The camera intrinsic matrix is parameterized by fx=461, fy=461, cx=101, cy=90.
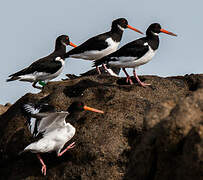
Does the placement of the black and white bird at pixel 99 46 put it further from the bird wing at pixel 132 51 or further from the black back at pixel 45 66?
the bird wing at pixel 132 51

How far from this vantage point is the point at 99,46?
524 inches

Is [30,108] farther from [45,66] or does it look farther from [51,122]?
[45,66]

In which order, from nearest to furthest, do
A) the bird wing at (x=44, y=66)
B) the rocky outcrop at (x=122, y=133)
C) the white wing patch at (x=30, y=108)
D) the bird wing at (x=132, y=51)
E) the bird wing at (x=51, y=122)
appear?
the rocky outcrop at (x=122, y=133) < the bird wing at (x=51, y=122) < the white wing patch at (x=30, y=108) < the bird wing at (x=132, y=51) < the bird wing at (x=44, y=66)

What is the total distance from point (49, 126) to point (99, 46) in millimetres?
4863

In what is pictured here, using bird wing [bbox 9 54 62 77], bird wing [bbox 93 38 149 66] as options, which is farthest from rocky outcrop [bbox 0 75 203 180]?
bird wing [bbox 9 54 62 77]

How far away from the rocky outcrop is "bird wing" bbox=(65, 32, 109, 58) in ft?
8.47

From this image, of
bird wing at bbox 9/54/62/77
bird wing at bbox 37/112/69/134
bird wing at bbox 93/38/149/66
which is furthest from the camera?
bird wing at bbox 9/54/62/77

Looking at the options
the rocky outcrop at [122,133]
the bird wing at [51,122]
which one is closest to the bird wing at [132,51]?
the rocky outcrop at [122,133]

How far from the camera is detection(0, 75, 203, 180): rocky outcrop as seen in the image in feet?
18.5

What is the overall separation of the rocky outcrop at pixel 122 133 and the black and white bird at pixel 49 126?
21 cm

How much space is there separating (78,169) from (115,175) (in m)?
0.69

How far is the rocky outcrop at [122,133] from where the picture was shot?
5.64m

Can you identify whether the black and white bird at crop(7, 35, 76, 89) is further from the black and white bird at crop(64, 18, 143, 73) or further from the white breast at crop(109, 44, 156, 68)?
the white breast at crop(109, 44, 156, 68)

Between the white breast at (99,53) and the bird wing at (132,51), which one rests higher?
the bird wing at (132,51)
